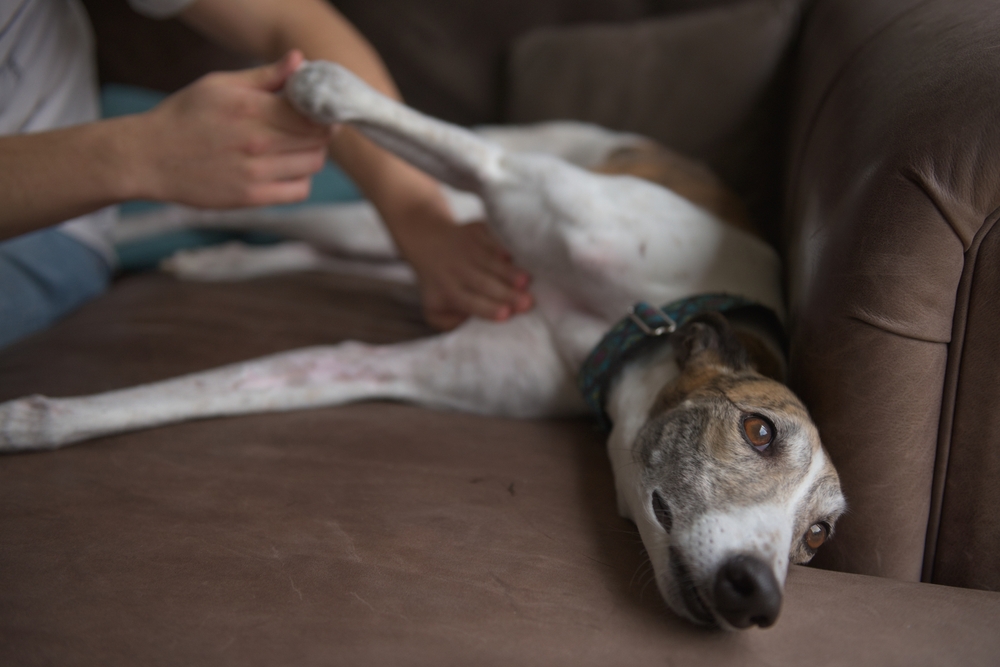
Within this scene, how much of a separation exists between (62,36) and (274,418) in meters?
1.56

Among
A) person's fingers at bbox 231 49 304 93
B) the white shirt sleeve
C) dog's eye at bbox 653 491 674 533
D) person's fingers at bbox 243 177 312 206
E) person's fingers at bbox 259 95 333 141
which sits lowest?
dog's eye at bbox 653 491 674 533

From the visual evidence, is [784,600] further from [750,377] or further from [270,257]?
[270,257]

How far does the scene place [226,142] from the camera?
1.55 metres

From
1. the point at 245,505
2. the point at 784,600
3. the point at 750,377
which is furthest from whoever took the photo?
the point at 750,377

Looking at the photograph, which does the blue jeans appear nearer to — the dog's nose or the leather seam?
the dog's nose

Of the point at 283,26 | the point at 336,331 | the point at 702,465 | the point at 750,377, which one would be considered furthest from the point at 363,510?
the point at 283,26

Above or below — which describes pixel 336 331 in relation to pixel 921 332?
below

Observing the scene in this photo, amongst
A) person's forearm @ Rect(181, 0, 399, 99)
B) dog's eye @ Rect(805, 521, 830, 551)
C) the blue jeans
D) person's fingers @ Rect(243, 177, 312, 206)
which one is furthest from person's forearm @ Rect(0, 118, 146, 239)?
dog's eye @ Rect(805, 521, 830, 551)

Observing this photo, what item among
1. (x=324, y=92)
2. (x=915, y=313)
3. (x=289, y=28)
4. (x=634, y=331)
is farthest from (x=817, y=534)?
(x=289, y=28)

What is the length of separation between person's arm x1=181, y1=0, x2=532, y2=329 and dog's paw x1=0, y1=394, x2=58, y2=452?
3.44 ft

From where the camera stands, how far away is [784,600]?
112 cm

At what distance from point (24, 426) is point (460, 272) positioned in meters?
1.12

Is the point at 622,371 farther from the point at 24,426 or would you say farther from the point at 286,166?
the point at 24,426

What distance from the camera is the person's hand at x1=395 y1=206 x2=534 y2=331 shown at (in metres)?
1.95
